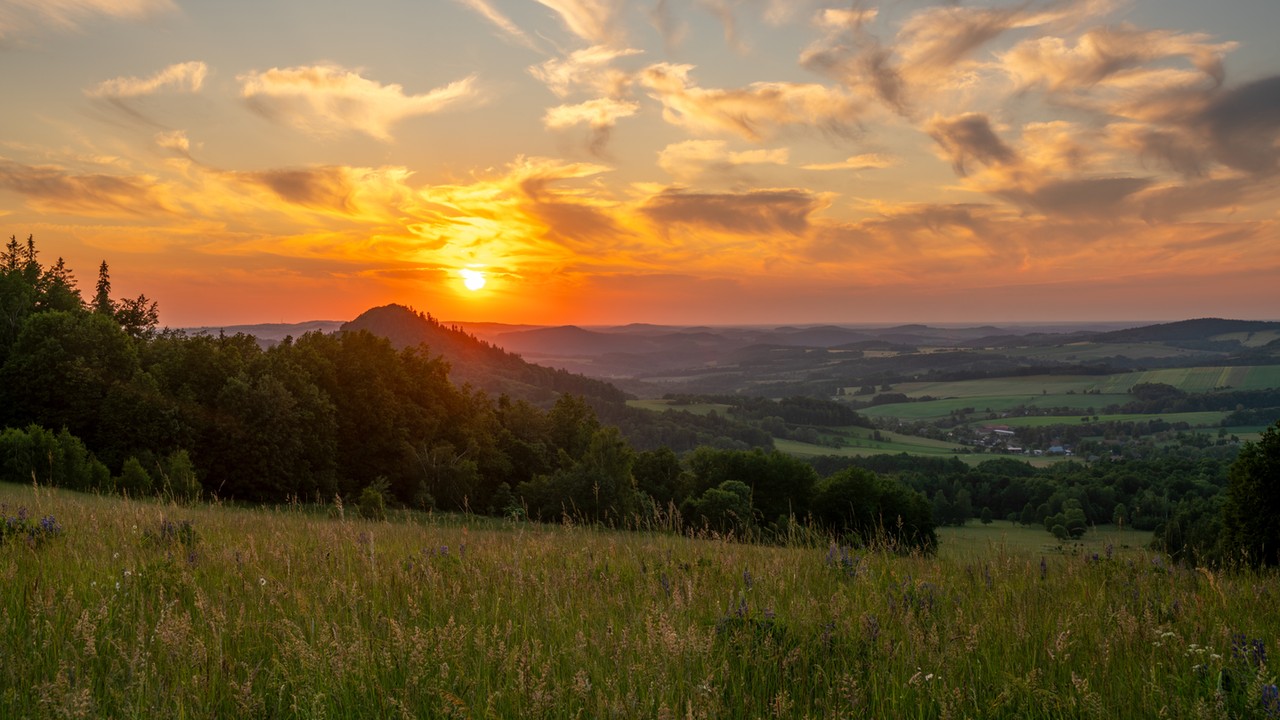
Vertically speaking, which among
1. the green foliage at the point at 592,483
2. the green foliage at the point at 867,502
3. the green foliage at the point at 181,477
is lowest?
the green foliage at the point at 867,502

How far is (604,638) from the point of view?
4.27m

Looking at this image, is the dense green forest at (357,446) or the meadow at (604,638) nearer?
the meadow at (604,638)

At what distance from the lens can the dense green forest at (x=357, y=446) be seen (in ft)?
143

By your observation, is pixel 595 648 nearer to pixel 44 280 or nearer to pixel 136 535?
pixel 136 535

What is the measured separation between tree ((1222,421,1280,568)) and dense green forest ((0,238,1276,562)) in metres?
4.02

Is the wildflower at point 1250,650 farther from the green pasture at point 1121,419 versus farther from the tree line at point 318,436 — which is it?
the green pasture at point 1121,419

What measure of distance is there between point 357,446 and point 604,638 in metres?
58.5

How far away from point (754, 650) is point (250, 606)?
12.0 feet

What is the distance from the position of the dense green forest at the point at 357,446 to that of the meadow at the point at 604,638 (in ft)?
65.0

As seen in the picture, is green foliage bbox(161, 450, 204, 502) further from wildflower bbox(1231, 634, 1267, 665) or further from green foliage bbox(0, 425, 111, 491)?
wildflower bbox(1231, 634, 1267, 665)

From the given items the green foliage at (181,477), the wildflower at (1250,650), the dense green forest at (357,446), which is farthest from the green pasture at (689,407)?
the wildflower at (1250,650)

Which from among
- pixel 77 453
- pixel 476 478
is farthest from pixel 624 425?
pixel 77 453

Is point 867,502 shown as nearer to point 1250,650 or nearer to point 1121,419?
point 1250,650

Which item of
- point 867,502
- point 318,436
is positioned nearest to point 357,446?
point 318,436
